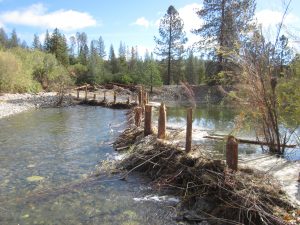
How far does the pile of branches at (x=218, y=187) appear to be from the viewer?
6727 mm

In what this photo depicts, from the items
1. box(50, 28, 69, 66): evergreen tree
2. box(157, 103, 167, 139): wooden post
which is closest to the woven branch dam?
box(157, 103, 167, 139): wooden post

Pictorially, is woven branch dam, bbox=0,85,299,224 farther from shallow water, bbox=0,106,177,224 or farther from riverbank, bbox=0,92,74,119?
riverbank, bbox=0,92,74,119

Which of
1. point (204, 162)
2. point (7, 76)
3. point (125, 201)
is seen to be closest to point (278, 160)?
point (204, 162)

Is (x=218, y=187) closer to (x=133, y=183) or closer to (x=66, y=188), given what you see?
(x=133, y=183)

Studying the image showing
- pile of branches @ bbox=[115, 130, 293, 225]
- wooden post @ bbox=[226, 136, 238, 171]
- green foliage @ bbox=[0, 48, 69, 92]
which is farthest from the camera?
green foliage @ bbox=[0, 48, 69, 92]

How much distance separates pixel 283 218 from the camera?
21.1 ft

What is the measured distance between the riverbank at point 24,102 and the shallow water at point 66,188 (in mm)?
11121

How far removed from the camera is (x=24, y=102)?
103 feet

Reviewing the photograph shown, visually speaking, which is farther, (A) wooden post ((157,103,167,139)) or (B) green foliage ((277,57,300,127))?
(A) wooden post ((157,103,167,139))

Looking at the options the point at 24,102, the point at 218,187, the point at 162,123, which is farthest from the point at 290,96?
Answer: the point at 24,102

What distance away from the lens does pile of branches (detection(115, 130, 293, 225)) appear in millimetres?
6727

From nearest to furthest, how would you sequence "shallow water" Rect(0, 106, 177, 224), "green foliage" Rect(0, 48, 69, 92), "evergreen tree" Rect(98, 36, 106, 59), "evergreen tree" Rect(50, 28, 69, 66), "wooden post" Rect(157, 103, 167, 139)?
"shallow water" Rect(0, 106, 177, 224) → "wooden post" Rect(157, 103, 167, 139) → "green foliage" Rect(0, 48, 69, 92) → "evergreen tree" Rect(50, 28, 69, 66) → "evergreen tree" Rect(98, 36, 106, 59)

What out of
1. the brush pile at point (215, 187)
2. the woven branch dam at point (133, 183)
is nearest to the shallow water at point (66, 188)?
the woven branch dam at point (133, 183)

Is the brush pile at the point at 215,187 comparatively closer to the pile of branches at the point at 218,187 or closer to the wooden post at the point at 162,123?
the pile of branches at the point at 218,187
